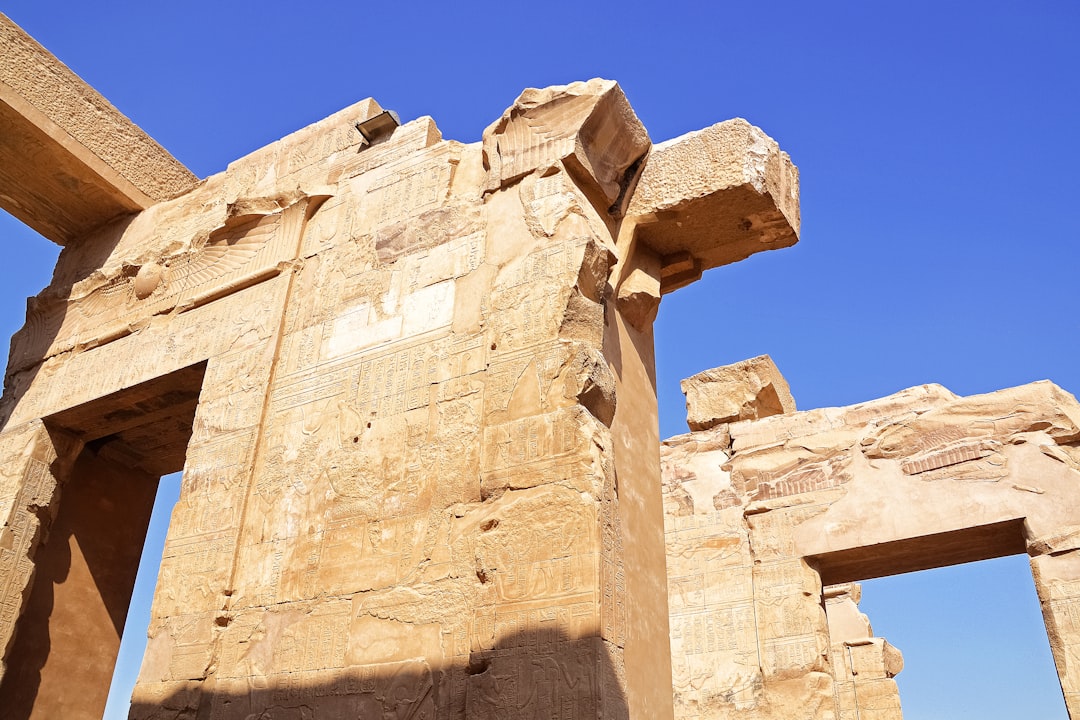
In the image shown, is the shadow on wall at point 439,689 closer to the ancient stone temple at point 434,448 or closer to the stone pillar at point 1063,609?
the ancient stone temple at point 434,448

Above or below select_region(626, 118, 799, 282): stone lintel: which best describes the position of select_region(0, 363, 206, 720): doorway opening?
below


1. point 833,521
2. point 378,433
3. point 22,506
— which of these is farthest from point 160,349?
point 833,521

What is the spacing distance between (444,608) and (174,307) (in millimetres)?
2896

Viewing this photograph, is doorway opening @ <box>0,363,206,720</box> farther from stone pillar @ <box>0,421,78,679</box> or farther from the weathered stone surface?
the weathered stone surface

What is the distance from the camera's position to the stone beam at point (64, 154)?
573cm

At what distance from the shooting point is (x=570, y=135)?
3963 millimetres

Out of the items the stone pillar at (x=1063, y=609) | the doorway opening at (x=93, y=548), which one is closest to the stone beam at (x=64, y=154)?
the doorway opening at (x=93, y=548)

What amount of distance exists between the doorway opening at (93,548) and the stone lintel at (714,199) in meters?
2.50

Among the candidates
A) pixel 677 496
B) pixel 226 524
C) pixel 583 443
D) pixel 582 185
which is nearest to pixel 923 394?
pixel 677 496

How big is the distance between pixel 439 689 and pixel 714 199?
2.38 meters

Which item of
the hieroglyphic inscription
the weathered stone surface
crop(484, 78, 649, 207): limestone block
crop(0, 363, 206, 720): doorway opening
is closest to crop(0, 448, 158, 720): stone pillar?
crop(0, 363, 206, 720): doorway opening

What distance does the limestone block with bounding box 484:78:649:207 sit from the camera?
3984mm

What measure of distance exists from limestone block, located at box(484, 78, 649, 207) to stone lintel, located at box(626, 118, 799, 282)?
7.0 inches

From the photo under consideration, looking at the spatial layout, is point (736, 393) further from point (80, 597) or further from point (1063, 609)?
point (80, 597)
